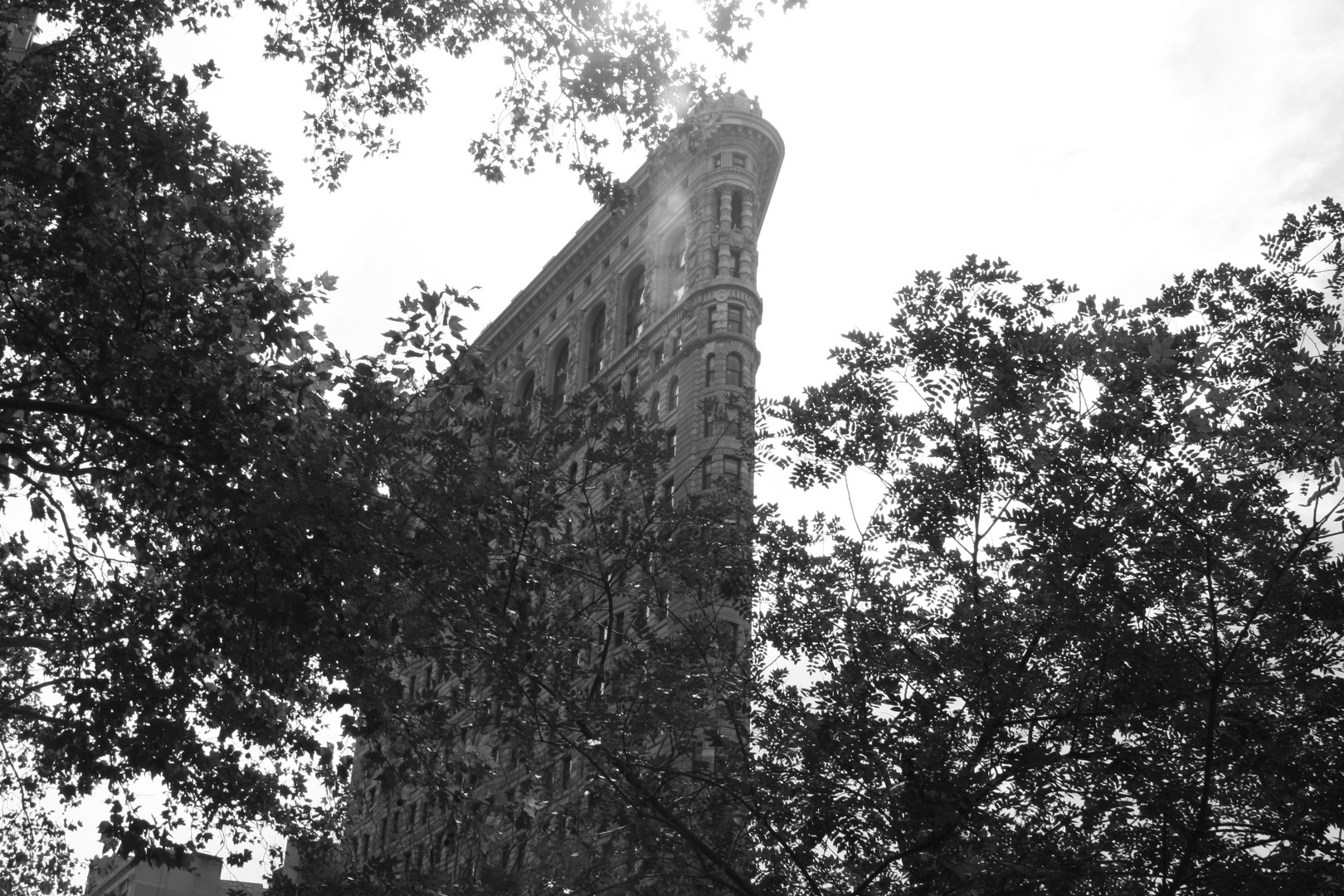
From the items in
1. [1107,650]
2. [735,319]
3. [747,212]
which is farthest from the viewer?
[747,212]

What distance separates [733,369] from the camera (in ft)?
170

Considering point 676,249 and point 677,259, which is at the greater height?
point 676,249

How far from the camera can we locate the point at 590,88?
1504 centimetres

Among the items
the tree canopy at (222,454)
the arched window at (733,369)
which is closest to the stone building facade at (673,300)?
the arched window at (733,369)

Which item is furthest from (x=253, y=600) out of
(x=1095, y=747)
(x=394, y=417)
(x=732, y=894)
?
(x=1095, y=747)

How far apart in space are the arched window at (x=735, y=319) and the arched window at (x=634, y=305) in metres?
6.87

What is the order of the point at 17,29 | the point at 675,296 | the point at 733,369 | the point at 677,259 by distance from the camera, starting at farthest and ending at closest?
the point at 677,259 < the point at 675,296 < the point at 733,369 < the point at 17,29

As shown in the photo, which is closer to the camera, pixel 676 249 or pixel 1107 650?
pixel 1107 650

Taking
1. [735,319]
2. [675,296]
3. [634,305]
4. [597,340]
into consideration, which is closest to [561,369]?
[597,340]

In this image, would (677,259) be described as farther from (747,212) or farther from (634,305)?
(747,212)

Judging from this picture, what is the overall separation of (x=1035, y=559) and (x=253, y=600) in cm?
738

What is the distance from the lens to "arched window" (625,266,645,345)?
2360 inches

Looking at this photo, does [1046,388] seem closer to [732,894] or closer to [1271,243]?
[1271,243]

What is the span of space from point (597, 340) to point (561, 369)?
3038 mm
